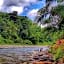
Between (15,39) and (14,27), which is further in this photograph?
(14,27)

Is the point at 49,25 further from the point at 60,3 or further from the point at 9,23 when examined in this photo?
the point at 9,23

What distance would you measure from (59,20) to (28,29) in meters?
176

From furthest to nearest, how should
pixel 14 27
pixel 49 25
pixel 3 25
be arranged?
pixel 14 27, pixel 3 25, pixel 49 25

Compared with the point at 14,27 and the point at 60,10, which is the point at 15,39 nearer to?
the point at 14,27

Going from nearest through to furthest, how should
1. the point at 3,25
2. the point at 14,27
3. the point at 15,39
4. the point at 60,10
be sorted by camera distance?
the point at 60,10, the point at 15,39, the point at 3,25, the point at 14,27

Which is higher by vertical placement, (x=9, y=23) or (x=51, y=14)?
(x=9, y=23)

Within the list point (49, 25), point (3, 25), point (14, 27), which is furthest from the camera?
point (14, 27)

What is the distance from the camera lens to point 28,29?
198m

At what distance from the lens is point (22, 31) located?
610 ft

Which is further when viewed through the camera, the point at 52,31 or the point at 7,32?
the point at 7,32

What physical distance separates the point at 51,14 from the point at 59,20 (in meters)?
0.88

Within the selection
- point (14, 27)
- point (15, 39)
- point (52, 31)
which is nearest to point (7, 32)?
point (15, 39)

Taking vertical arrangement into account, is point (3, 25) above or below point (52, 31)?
above

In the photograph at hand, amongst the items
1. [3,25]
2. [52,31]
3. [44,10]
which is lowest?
[52,31]
